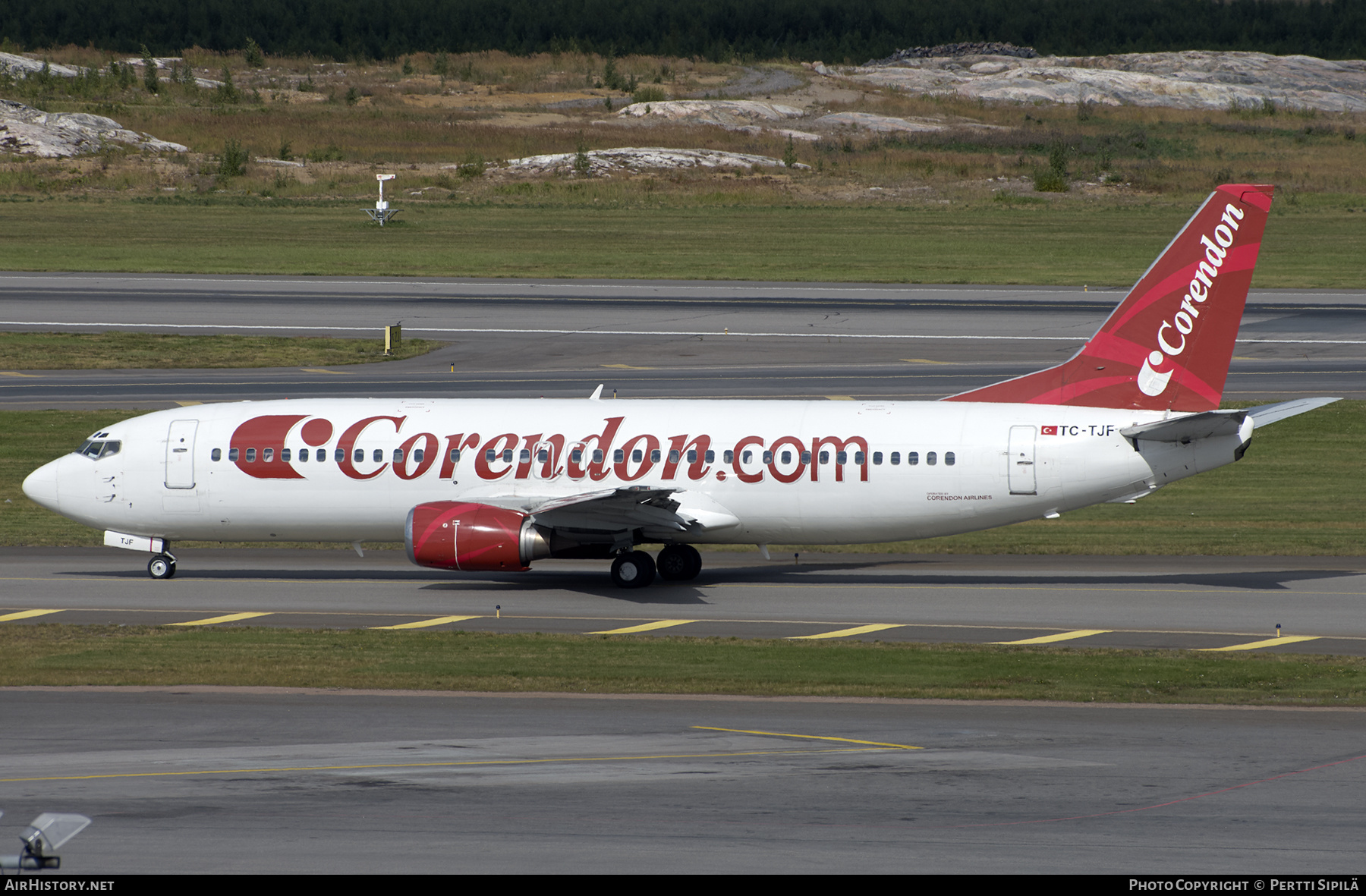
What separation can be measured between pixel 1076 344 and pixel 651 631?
4146 cm

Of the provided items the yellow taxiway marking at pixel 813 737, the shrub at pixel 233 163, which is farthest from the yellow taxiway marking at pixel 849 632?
the shrub at pixel 233 163

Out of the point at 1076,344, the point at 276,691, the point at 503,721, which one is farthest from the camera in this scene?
the point at 1076,344

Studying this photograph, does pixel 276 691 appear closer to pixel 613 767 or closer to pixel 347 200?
pixel 613 767

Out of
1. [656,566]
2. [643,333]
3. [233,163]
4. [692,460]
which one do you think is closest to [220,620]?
[656,566]

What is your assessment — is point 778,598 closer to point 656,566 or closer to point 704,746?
point 656,566

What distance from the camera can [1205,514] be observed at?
4312 cm

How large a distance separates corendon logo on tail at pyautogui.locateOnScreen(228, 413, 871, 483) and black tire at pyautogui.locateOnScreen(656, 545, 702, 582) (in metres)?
2.14

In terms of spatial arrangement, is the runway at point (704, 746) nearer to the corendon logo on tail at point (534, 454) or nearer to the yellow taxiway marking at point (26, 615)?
the yellow taxiway marking at point (26, 615)

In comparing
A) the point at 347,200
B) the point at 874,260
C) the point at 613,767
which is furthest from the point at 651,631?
the point at 347,200

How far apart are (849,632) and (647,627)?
4.12 metres

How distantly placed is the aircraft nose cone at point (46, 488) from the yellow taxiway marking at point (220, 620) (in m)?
7.24

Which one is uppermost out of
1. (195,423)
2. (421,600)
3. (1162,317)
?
(1162,317)

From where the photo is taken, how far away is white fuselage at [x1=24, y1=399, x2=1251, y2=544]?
3388cm

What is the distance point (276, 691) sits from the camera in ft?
85.7
